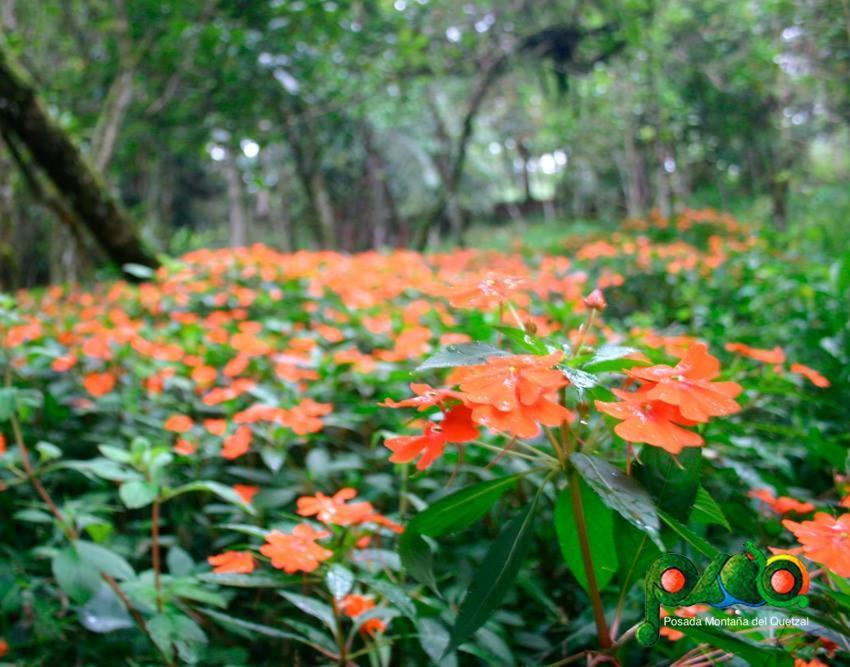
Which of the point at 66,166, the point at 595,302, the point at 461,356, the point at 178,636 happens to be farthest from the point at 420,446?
the point at 66,166

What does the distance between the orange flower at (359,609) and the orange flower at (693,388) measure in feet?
1.78

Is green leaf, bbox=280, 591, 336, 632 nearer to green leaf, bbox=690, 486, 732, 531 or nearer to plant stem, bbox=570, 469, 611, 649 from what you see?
plant stem, bbox=570, 469, 611, 649

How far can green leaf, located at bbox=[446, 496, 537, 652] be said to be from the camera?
0.72m

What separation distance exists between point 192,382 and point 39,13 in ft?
15.9

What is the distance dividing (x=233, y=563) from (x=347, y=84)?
5.44 meters

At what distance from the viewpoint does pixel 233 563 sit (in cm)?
93

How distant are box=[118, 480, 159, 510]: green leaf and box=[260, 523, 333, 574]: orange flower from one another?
303mm

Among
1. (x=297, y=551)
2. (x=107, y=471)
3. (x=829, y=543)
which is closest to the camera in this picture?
(x=829, y=543)

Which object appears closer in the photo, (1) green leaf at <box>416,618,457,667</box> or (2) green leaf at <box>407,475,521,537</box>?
(2) green leaf at <box>407,475,521,537</box>

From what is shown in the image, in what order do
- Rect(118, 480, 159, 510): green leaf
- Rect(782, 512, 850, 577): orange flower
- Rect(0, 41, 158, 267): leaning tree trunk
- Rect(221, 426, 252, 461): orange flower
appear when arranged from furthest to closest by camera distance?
A: Rect(0, 41, 158, 267): leaning tree trunk → Rect(221, 426, 252, 461): orange flower → Rect(118, 480, 159, 510): green leaf → Rect(782, 512, 850, 577): orange flower

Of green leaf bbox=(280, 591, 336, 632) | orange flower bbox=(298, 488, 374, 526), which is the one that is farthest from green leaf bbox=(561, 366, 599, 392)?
green leaf bbox=(280, 591, 336, 632)

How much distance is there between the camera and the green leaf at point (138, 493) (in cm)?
104

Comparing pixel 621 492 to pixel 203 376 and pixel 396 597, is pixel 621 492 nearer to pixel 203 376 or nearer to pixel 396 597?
pixel 396 597

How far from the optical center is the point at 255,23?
4.90 m
